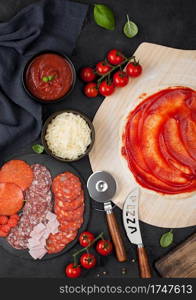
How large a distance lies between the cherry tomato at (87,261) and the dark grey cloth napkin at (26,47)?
84 centimetres

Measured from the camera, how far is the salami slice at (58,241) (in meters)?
2.95

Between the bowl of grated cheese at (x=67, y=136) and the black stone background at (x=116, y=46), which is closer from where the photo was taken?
the bowl of grated cheese at (x=67, y=136)

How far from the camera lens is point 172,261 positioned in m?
2.93

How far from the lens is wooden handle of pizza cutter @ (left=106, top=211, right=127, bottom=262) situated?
9.60ft

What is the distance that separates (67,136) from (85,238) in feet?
2.22

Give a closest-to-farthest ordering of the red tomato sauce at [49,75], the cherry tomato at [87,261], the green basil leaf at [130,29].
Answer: the red tomato sauce at [49,75]
the cherry tomato at [87,261]
the green basil leaf at [130,29]

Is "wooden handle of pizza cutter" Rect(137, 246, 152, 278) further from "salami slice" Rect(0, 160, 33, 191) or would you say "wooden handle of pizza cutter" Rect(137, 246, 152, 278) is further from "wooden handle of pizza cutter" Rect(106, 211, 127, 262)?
"salami slice" Rect(0, 160, 33, 191)

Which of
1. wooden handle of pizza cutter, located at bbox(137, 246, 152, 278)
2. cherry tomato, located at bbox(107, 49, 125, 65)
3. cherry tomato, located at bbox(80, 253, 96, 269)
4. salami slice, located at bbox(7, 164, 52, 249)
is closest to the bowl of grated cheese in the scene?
salami slice, located at bbox(7, 164, 52, 249)

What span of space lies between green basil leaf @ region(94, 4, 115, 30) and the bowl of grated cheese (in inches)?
24.5

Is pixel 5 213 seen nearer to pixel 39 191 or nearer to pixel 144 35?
pixel 39 191

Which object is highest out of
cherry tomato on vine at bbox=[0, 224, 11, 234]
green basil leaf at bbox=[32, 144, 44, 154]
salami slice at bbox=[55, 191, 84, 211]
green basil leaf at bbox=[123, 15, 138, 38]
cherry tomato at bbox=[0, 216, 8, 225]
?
green basil leaf at bbox=[123, 15, 138, 38]

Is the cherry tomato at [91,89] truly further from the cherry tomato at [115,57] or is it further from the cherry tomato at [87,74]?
the cherry tomato at [115,57]

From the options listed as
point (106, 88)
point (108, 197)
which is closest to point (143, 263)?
point (108, 197)

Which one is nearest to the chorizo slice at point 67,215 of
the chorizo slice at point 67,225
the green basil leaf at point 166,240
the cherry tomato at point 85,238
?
the chorizo slice at point 67,225
